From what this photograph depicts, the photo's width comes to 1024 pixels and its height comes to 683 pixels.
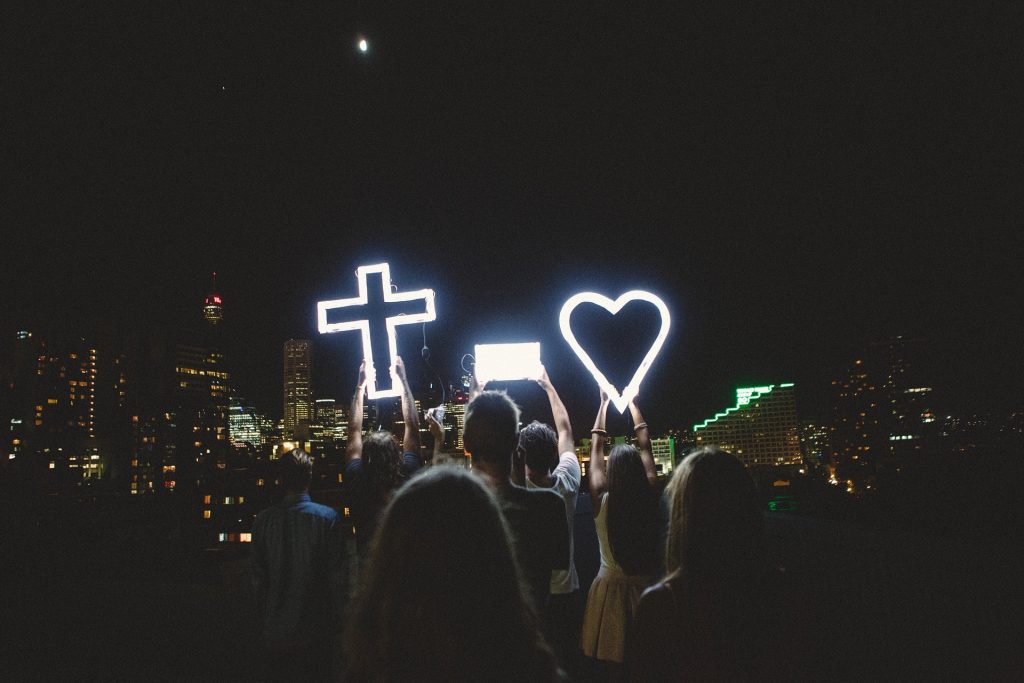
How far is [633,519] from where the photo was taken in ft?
9.92

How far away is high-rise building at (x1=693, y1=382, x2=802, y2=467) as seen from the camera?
5172 millimetres

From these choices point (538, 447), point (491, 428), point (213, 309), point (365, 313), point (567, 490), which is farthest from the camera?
point (213, 309)

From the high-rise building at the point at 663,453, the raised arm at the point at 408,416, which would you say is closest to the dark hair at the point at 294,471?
the raised arm at the point at 408,416

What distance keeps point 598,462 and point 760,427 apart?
2436 mm

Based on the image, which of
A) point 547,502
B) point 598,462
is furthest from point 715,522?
point 598,462

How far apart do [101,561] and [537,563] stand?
9775mm

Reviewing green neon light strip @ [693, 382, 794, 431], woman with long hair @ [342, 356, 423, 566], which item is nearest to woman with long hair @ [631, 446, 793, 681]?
woman with long hair @ [342, 356, 423, 566]

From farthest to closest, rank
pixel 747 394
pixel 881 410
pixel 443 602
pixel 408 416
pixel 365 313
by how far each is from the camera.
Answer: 1. pixel 881 410
2. pixel 747 394
3. pixel 365 313
4. pixel 408 416
5. pixel 443 602

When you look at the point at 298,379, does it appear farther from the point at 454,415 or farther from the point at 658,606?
the point at 658,606

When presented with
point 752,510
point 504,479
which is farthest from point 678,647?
point 504,479

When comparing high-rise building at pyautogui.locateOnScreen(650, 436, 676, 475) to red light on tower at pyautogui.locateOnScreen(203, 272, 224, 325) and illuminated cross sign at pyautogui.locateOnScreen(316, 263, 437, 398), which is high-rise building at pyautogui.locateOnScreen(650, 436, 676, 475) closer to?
illuminated cross sign at pyautogui.locateOnScreen(316, 263, 437, 398)

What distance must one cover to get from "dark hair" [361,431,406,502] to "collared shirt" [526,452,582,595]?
2.82 feet

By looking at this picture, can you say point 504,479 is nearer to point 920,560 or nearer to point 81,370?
point 920,560

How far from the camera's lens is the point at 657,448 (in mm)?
4328
